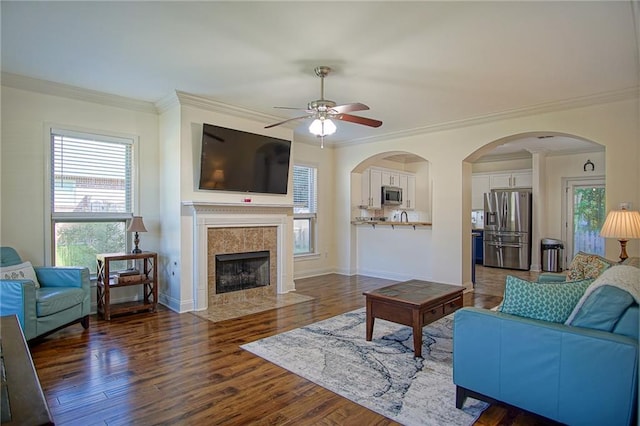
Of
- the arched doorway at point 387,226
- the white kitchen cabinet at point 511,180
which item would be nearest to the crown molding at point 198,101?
the arched doorway at point 387,226

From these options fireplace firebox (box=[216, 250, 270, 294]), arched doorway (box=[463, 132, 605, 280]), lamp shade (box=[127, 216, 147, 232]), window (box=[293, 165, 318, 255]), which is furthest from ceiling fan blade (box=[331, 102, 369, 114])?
arched doorway (box=[463, 132, 605, 280])

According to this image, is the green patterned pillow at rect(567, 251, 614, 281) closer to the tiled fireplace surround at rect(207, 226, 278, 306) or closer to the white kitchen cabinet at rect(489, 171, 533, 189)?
the tiled fireplace surround at rect(207, 226, 278, 306)

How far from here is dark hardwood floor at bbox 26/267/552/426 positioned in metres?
2.25

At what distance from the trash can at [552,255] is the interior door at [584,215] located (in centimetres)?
29

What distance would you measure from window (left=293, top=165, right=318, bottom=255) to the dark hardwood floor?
287cm

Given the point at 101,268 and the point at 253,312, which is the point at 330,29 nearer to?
the point at 253,312

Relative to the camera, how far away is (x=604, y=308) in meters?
1.88

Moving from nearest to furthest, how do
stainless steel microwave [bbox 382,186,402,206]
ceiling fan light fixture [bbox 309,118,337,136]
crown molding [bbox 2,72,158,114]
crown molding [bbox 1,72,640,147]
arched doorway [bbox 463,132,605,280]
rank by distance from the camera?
ceiling fan light fixture [bbox 309,118,337,136] → crown molding [bbox 2,72,158,114] → crown molding [bbox 1,72,640,147] → arched doorway [bbox 463,132,605,280] → stainless steel microwave [bbox 382,186,402,206]

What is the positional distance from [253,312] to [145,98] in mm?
3092

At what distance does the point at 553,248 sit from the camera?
25.9 feet

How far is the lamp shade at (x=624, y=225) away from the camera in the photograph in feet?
12.3

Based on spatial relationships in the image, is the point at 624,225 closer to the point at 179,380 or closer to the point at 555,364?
the point at 555,364

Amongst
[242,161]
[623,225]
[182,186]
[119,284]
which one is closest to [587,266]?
[623,225]

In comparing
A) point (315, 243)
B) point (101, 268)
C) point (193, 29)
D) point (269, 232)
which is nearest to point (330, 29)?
point (193, 29)
